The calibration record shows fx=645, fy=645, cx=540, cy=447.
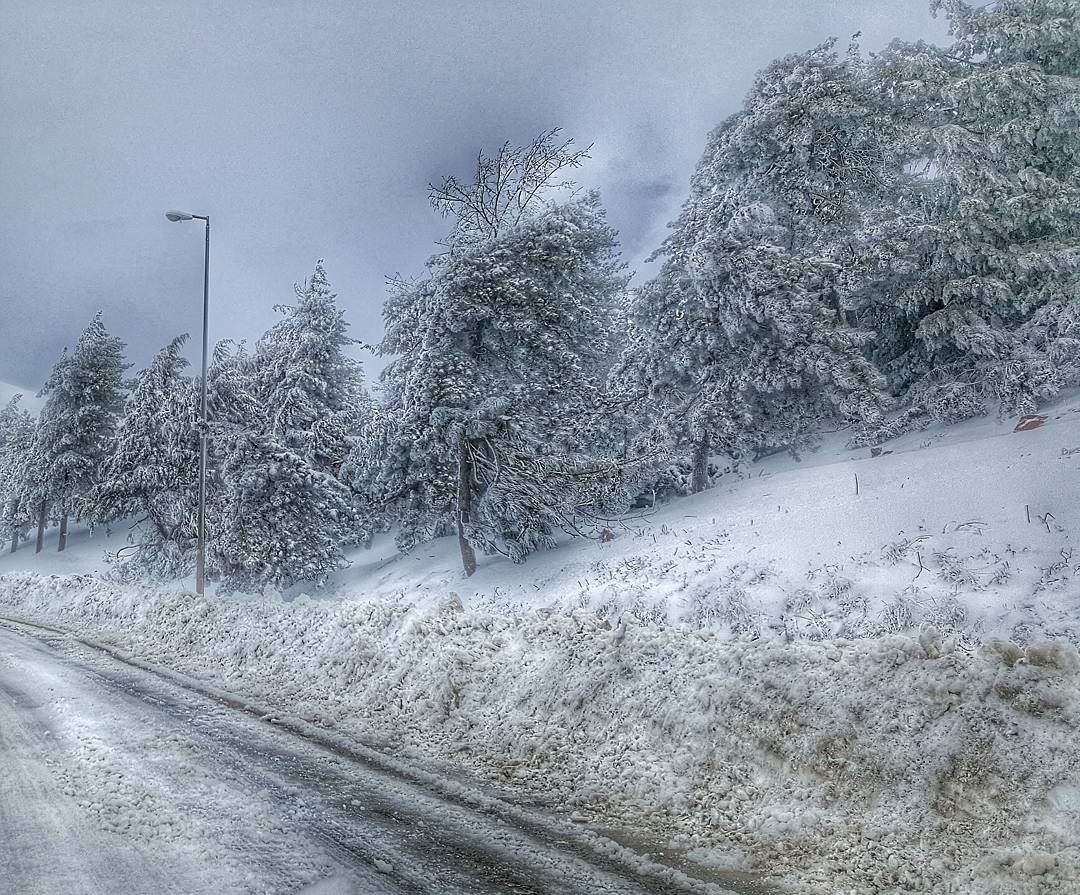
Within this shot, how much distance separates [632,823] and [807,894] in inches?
54.2

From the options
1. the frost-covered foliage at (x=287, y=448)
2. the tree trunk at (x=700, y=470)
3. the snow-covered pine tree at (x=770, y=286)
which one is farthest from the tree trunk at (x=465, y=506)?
the tree trunk at (x=700, y=470)

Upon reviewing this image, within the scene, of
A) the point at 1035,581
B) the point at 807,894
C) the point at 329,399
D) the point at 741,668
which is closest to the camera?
the point at 807,894

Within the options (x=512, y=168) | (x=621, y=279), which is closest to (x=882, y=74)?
(x=621, y=279)

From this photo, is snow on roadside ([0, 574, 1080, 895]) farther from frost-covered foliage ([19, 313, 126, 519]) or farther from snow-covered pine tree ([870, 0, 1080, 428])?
frost-covered foliage ([19, 313, 126, 519])

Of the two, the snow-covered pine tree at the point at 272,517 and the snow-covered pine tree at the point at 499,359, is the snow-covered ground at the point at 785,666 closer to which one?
the snow-covered pine tree at the point at 499,359

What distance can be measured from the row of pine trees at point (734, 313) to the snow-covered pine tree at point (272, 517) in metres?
0.07

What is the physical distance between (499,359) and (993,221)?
11.9 meters

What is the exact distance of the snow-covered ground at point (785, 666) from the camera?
4465 millimetres

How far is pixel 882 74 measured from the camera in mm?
17484

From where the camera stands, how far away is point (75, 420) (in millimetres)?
31328

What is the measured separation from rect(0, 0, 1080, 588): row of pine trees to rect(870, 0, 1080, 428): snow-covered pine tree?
0.06 m

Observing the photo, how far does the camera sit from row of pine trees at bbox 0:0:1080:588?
48.6 ft

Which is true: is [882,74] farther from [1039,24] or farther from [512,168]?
[512,168]

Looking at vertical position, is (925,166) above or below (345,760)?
above
